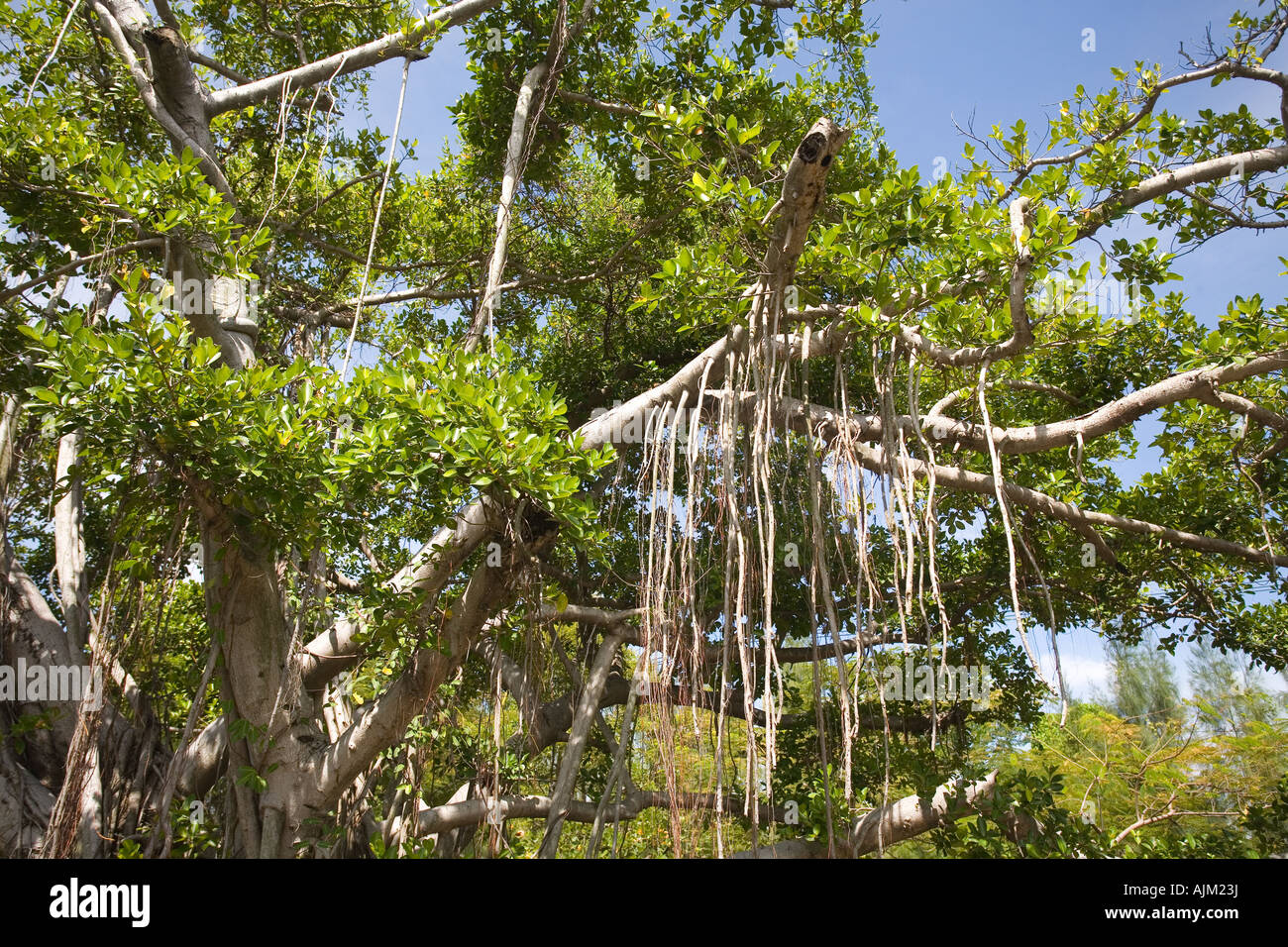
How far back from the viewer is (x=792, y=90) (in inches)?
184

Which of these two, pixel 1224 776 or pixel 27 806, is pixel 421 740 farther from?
pixel 1224 776

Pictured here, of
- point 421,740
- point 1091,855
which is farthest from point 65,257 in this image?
point 1091,855

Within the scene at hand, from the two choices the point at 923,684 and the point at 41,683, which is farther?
the point at 923,684

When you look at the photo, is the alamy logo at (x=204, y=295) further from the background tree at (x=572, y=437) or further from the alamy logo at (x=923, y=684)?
the alamy logo at (x=923, y=684)
